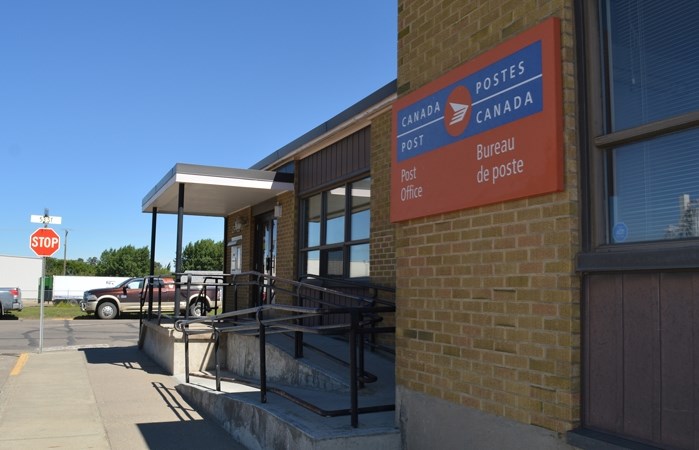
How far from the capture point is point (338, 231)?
9.73m

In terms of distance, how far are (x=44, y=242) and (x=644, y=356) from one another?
13456 millimetres

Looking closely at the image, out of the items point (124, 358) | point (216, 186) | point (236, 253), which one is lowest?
point (124, 358)

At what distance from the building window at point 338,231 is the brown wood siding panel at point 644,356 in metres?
5.60

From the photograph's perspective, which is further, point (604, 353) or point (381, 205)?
point (381, 205)

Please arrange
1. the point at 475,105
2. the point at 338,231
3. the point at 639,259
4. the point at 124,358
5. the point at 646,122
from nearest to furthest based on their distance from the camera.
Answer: the point at 639,259
the point at 646,122
the point at 475,105
the point at 338,231
the point at 124,358

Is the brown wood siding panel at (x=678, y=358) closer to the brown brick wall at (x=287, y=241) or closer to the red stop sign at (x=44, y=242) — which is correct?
the brown brick wall at (x=287, y=241)

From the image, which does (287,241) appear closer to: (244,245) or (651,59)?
(244,245)

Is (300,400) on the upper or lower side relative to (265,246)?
lower

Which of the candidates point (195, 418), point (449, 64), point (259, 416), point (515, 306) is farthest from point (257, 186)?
point (515, 306)

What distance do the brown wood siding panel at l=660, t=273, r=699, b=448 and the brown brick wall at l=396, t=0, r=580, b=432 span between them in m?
0.46

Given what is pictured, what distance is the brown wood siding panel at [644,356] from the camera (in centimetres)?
273

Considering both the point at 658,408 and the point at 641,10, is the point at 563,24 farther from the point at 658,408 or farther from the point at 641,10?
the point at 658,408

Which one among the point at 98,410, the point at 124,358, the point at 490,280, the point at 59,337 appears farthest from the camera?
the point at 59,337

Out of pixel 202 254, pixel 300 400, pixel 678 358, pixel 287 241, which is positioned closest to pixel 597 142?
pixel 678 358
